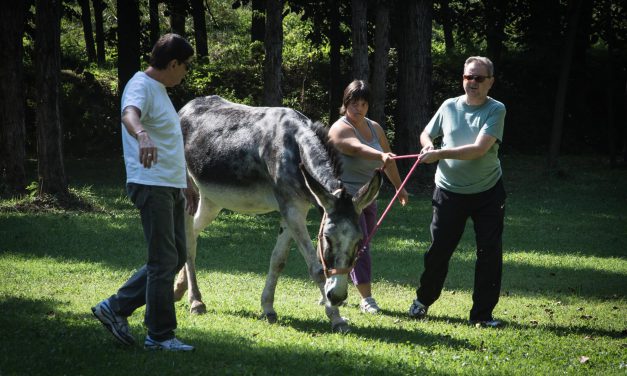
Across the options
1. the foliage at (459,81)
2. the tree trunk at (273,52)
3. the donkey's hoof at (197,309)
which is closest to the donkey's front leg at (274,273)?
the donkey's hoof at (197,309)

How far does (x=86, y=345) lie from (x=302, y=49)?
79.9 feet

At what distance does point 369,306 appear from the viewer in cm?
833

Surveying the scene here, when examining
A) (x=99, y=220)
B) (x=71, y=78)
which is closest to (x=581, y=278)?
(x=99, y=220)

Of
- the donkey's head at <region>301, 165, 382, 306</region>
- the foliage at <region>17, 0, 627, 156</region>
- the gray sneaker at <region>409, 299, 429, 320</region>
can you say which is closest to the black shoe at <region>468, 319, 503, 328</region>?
the gray sneaker at <region>409, 299, 429, 320</region>

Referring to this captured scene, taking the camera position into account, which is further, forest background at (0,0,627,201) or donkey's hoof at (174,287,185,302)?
forest background at (0,0,627,201)

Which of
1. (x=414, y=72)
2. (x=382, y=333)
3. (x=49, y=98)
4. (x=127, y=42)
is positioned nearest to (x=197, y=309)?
(x=382, y=333)

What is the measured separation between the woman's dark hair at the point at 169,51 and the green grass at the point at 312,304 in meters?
2.13

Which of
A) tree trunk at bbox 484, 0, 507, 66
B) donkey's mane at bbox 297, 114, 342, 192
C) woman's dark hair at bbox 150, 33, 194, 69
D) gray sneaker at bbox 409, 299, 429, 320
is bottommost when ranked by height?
gray sneaker at bbox 409, 299, 429, 320

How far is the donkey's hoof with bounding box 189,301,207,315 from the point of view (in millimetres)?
7891

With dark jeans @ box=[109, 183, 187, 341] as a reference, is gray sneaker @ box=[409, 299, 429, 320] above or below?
below

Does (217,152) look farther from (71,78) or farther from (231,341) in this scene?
(71,78)

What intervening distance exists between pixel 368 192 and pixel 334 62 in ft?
61.9

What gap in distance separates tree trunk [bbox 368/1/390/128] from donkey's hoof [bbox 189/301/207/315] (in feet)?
39.0

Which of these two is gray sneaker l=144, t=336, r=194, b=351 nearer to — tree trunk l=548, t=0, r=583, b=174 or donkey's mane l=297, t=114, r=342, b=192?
donkey's mane l=297, t=114, r=342, b=192
